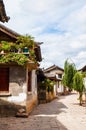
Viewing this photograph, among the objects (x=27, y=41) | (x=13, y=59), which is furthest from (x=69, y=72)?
(x=13, y=59)

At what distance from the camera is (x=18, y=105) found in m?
18.2

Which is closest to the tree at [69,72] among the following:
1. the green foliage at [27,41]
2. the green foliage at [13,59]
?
the green foliage at [27,41]

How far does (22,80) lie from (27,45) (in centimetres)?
303

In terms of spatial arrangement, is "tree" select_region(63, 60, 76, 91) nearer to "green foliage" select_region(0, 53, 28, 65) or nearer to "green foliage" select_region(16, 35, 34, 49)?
"green foliage" select_region(16, 35, 34, 49)

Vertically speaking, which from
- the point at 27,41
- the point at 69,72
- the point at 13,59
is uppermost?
the point at 27,41

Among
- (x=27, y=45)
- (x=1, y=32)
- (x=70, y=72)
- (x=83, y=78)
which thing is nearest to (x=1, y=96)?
(x=27, y=45)

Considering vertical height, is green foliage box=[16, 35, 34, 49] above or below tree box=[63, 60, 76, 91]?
above

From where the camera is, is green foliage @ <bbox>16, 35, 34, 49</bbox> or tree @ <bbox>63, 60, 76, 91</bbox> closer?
green foliage @ <bbox>16, 35, 34, 49</bbox>

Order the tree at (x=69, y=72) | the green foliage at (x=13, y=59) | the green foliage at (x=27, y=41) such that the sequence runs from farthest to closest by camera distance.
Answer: the tree at (x=69, y=72) < the green foliage at (x=27, y=41) < the green foliage at (x=13, y=59)

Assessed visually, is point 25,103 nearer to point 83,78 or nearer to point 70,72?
point 83,78

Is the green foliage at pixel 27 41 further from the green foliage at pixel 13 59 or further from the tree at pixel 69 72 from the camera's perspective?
the tree at pixel 69 72

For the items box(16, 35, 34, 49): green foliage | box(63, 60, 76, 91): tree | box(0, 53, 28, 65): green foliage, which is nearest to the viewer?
box(0, 53, 28, 65): green foliage

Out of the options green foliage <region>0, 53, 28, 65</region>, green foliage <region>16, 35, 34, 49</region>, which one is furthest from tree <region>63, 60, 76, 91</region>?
green foliage <region>0, 53, 28, 65</region>

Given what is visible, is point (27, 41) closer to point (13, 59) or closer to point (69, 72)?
point (13, 59)
